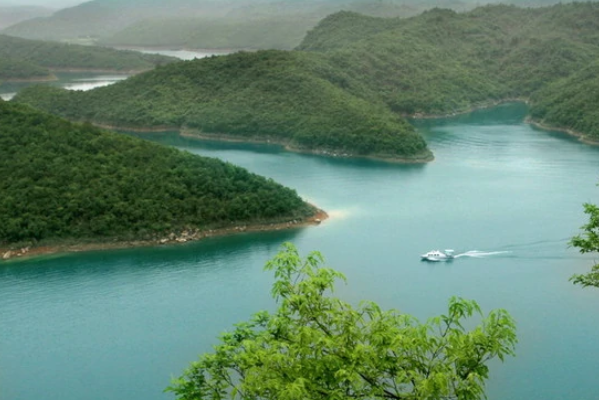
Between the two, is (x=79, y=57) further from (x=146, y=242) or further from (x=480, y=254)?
(x=480, y=254)

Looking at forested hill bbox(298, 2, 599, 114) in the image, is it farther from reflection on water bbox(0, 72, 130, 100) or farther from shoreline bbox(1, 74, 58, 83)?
shoreline bbox(1, 74, 58, 83)

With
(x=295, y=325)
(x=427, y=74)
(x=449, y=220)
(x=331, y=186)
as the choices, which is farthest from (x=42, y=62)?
(x=295, y=325)

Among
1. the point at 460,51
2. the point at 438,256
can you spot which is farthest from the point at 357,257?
the point at 460,51

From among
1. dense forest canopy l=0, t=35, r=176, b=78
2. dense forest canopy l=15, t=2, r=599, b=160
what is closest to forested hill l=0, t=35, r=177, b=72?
dense forest canopy l=0, t=35, r=176, b=78

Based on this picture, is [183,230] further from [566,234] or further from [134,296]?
[566,234]

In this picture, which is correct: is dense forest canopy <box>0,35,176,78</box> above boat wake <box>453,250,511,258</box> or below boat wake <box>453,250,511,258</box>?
above

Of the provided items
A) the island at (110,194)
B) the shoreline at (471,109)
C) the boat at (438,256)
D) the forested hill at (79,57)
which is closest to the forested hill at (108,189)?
the island at (110,194)

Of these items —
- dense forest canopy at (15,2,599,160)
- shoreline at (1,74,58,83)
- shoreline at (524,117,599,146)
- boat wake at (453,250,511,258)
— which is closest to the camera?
boat wake at (453,250,511,258)
